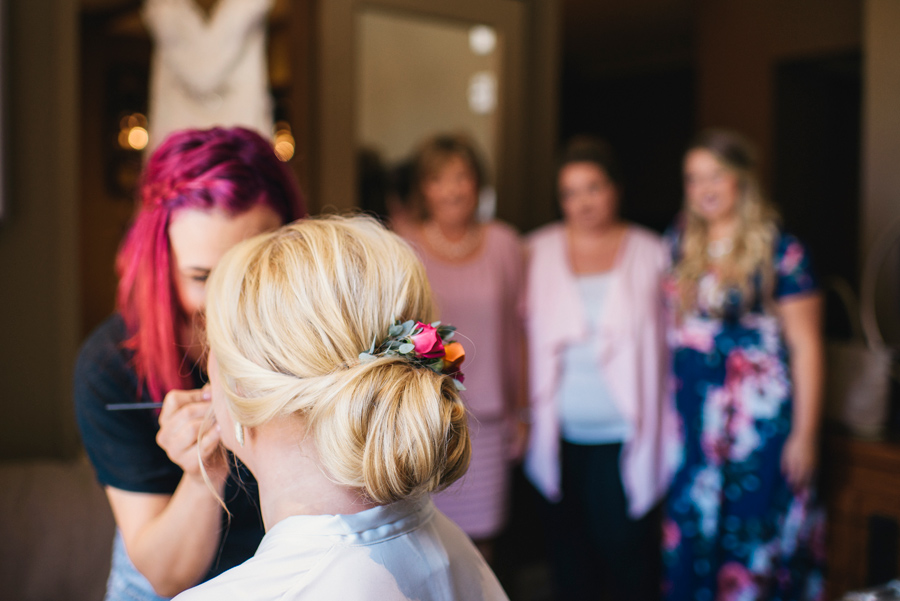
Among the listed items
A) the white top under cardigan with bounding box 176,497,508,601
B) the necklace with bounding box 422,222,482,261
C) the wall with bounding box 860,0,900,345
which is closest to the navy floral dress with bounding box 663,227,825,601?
the necklace with bounding box 422,222,482,261

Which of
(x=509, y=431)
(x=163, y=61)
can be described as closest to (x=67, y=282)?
(x=163, y=61)

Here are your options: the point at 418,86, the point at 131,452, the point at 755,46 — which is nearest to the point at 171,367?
the point at 131,452

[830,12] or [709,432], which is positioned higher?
[830,12]

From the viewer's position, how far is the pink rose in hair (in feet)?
2.64

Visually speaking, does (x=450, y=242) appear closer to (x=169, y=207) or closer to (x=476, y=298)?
(x=476, y=298)

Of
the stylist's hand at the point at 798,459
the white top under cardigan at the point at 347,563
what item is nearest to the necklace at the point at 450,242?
the stylist's hand at the point at 798,459

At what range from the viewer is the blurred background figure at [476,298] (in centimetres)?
231

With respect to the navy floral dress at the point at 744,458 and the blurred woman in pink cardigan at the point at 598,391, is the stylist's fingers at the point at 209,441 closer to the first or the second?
the blurred woman in pink cardigan at the point at 598,391

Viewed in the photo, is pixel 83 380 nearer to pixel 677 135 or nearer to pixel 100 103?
pixel 100 103

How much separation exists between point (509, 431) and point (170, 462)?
60.4 inches

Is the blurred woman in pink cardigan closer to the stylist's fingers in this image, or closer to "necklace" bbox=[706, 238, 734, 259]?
"necklace" bbox=[706, 238, 734, 259]

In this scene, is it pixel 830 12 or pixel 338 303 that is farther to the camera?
pixel 830 12

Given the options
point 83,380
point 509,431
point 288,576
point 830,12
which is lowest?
point 509,431

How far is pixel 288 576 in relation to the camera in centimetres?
78
